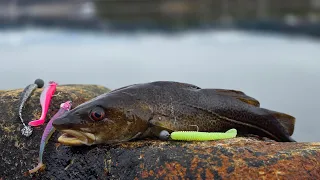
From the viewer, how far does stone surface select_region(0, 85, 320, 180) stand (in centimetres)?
353

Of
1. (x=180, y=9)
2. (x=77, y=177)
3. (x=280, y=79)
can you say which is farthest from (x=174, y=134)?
(x=180, y=9)

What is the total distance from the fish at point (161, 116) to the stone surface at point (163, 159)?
13 centimetres

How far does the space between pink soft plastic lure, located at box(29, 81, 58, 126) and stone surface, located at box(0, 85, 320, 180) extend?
0.09m

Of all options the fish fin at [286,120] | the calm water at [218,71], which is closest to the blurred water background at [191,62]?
the calm water at [218,71]

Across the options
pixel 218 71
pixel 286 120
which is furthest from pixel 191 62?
pixel 286 120

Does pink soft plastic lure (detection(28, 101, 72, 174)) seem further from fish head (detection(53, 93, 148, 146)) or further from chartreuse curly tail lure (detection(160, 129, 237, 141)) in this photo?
chartreuse curly tail lure (detection(160, 129, 237, 141))

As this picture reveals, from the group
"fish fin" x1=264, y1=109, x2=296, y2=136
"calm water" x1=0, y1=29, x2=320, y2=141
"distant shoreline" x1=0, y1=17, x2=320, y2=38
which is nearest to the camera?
"fish fin" x1=264, y1=109, x2=296, y2=136

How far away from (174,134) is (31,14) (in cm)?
6144

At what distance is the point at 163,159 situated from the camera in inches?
144

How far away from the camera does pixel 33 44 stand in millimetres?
31469

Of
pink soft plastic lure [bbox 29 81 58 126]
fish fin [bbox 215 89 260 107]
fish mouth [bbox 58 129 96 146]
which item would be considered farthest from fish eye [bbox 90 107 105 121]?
fish fin [bbox 215 89 260 107]

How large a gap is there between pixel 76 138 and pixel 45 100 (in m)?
0.89

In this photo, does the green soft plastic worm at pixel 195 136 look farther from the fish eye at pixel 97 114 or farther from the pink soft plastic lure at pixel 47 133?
the pink soft plastic lure at pixel 47 133

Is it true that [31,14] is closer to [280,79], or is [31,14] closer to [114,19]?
[114,19]
